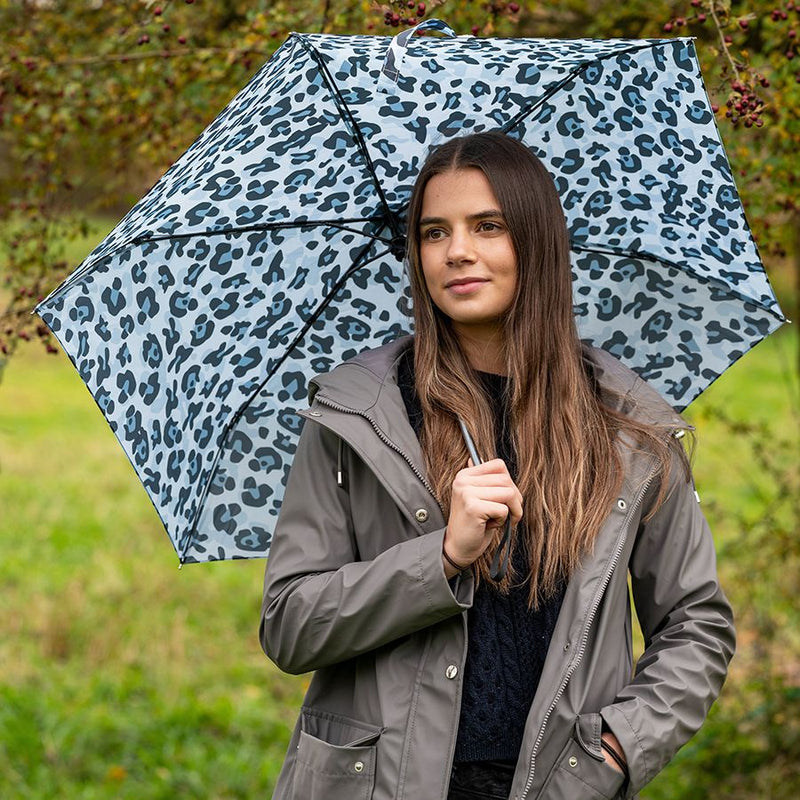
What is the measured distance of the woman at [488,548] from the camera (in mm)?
2264

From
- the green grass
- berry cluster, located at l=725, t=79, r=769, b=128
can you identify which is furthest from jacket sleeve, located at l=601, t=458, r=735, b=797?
the green grass

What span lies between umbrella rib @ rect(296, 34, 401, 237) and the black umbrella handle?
25.9 inches

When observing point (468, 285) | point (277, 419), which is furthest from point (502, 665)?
point (277, 419)

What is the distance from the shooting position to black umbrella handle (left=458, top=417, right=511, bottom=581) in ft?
7.55

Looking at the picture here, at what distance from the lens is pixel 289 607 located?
2.33 m

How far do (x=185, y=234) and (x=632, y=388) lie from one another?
986mm

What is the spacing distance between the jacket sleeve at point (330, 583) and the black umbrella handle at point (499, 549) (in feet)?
0.20

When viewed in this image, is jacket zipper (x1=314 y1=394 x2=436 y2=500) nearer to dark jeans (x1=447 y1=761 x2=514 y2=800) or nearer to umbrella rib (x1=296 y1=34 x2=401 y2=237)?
dark jeans (x1=447 y1=761 x2=514 y2=800)

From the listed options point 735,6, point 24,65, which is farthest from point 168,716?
point 735,6

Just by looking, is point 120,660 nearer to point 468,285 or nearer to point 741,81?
point 468,285

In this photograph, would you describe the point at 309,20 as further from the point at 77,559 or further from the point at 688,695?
the point at 77,559

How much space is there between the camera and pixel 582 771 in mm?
2301

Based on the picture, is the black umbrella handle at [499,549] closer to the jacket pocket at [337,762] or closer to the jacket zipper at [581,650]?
the jacket zipper at [581,650]

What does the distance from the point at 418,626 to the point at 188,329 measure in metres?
0.93
